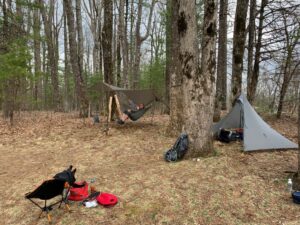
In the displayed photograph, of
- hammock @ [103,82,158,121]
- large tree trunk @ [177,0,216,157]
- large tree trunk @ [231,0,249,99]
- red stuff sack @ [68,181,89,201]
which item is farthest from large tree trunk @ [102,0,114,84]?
red stuff sack @ [68,181,89,201]

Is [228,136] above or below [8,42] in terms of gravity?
below

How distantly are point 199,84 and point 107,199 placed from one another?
2.54 meters

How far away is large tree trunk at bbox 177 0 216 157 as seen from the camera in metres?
4.84

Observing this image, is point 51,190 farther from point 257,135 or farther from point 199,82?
point 257,135

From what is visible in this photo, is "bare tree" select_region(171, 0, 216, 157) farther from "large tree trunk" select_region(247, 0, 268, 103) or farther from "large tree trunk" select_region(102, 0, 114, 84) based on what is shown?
"large tree trunk" select_region(247, 0, 268, 103)

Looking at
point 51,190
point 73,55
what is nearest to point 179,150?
point 51,190

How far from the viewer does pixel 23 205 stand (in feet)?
12.2

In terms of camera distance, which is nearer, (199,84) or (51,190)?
(51,190)

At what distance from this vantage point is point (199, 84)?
4.92m

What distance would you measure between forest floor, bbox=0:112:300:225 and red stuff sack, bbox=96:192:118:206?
0.08 m

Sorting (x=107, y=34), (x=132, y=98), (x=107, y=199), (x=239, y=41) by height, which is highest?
(x=107, y=34)

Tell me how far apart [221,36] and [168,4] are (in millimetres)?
2497

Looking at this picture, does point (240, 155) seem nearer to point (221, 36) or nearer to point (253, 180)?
point (253, 180)

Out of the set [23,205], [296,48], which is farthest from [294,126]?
[23,205]
